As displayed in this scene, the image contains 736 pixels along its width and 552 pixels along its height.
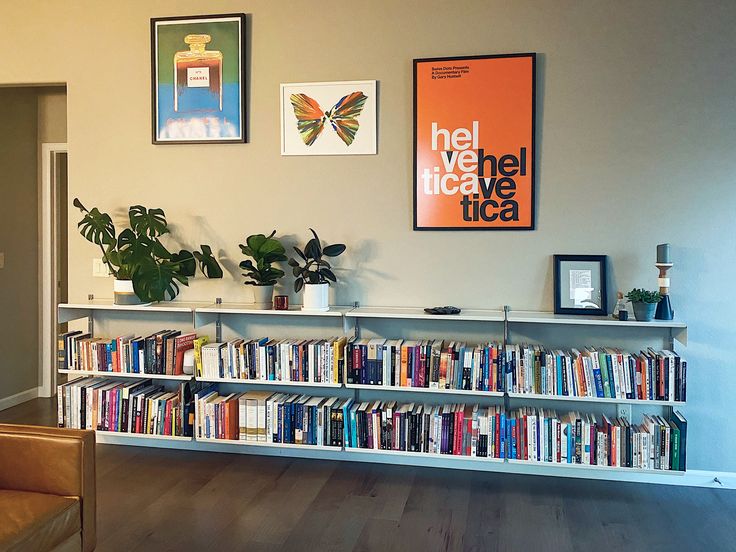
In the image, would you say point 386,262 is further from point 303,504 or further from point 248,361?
point 303,504

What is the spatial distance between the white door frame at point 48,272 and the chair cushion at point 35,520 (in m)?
3.09

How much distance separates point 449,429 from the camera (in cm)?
348

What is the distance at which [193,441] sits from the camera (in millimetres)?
3961

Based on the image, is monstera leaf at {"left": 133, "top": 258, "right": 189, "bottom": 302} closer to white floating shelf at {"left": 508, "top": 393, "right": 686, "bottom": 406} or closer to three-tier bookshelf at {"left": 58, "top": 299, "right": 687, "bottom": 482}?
three-tier bookshelf at {"left": 58, "top": 299, "right": 687, "bottom": 482}

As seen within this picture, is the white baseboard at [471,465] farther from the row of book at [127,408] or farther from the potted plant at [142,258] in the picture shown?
the potted plant at [142,258]

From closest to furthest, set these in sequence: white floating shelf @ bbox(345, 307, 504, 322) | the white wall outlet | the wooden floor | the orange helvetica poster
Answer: the wooden floor, white floating shelf @ bbox(345, 307, 504, 322), the orange helvetica poster, the white wall outlet

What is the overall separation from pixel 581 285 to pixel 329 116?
173cm

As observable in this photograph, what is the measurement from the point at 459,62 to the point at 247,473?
2595mm

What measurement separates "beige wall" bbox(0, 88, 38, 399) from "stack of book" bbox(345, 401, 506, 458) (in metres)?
2.91

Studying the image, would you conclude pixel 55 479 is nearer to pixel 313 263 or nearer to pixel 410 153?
pixel 313 263

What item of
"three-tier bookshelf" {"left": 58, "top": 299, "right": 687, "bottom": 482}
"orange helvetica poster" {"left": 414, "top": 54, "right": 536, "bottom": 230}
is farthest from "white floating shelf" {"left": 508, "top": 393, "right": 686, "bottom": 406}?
"orange helvetica poster" {"left": 414, "top": 54, "right": 536, "bottom": 230}

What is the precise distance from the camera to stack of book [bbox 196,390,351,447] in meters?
3.62

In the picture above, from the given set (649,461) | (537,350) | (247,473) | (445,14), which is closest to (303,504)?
(247,473)

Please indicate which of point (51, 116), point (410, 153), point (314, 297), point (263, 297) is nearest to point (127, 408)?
point (263, 297)
